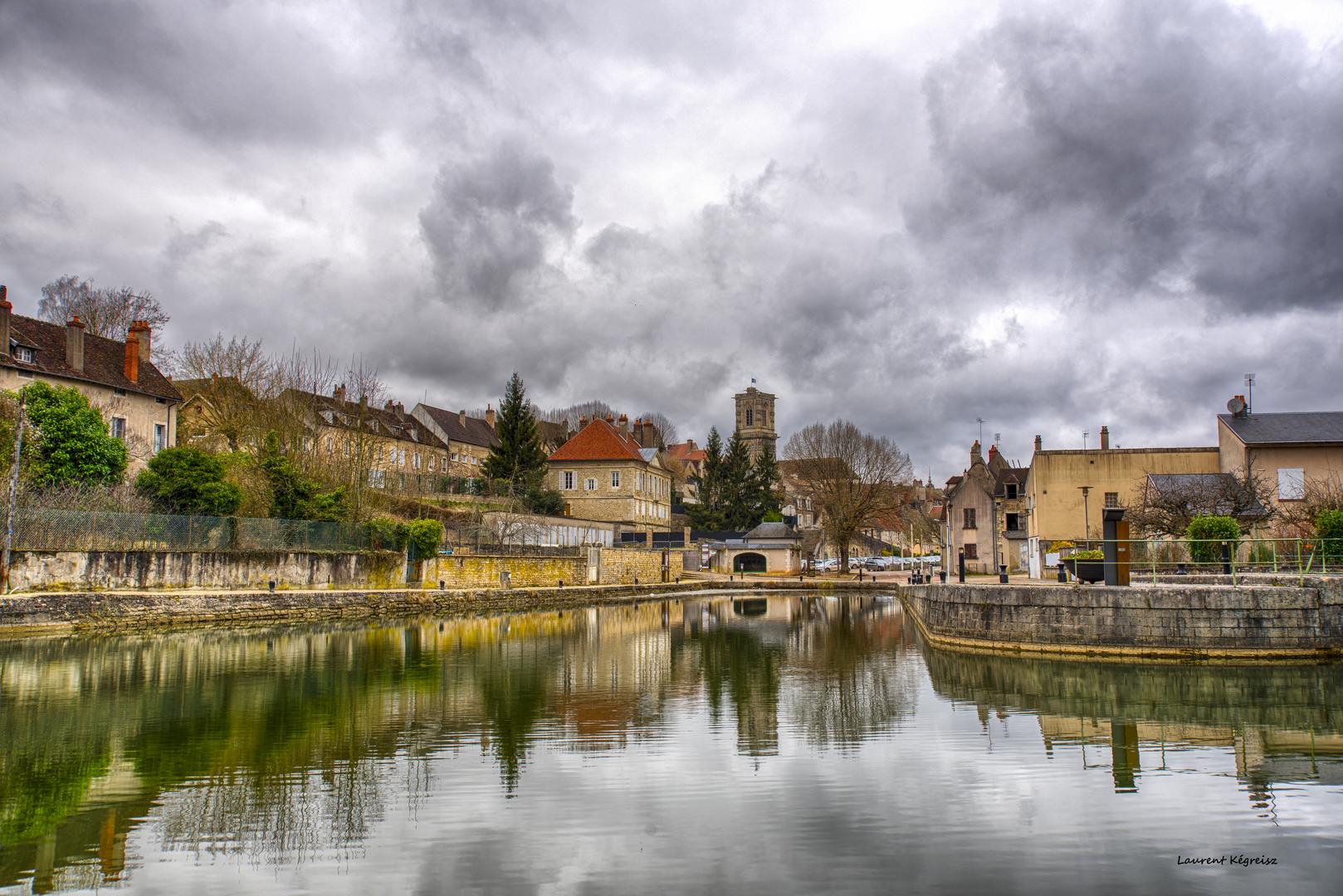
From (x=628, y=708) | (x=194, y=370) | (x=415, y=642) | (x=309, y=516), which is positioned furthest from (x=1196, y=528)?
(x=194, y=370)

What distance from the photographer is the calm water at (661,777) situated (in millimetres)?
7395

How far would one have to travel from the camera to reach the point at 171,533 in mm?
29469

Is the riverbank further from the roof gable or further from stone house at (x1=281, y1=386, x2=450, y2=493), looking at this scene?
the roof gable

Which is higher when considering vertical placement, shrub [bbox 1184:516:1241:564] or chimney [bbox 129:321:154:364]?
chimney [bbox 129:321:154:364]

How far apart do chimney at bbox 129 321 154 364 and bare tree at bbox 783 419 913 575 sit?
41.7 meters

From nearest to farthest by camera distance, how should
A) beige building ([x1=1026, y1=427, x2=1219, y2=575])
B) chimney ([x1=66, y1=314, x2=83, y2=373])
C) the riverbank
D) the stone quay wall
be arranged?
the stone quay wall
the riverbank
chimney ([x1=66, y1=314, x2=83, y2=373])
beige building ([x1=1026, y1=427, x2=1219, y2=575])

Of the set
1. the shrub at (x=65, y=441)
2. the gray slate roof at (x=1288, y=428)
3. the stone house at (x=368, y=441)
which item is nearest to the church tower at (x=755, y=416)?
the stone house at (x=368, y=441)

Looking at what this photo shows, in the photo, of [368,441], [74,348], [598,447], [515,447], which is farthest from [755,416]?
[74,348]

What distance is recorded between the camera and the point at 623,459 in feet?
229

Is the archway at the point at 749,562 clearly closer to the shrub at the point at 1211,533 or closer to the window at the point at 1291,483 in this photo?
the window at the point at 1291,483

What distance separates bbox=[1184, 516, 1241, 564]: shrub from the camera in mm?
23531

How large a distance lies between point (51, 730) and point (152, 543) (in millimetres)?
18575

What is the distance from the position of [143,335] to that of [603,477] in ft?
114

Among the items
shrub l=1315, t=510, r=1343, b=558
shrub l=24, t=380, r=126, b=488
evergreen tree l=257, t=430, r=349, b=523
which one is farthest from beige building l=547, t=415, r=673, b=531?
shrub l=1315, t=510, r=1343, b=558
